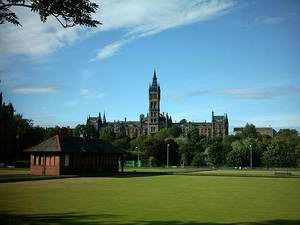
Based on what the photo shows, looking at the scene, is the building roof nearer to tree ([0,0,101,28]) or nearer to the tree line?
the tree line

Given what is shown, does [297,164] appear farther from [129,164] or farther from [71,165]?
[71,165]

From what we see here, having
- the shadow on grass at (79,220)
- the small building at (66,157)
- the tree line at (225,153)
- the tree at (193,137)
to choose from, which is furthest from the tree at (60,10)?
the tree at (193,137)

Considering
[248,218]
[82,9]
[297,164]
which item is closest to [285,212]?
[248,218]

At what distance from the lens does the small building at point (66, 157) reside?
5500 centimetres

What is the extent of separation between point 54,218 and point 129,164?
306 ft

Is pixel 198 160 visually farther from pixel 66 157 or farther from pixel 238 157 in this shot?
pixel 66 157

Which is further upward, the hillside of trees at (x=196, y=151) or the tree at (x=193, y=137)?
the tree at (x=193, y=137)

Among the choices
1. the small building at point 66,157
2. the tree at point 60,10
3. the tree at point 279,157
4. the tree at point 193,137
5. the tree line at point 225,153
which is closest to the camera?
the tree at point 60,10

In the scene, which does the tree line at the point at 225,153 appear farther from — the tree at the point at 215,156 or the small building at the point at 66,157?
the small building at the point at 66,157

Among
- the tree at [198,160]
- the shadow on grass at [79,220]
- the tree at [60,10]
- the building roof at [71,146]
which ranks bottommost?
the shadow on grass at [79,220]

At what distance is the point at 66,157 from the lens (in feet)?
183

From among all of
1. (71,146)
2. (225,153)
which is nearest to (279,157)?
(225,153)

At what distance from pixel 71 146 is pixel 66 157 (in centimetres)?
199

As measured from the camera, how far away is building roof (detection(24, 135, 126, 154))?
2193 inches
